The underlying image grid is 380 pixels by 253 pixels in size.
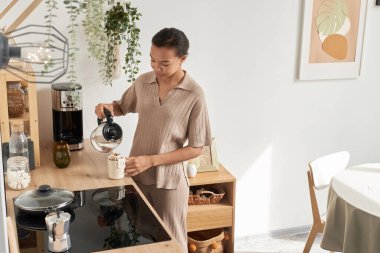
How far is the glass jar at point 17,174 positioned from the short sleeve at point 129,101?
0.65 m

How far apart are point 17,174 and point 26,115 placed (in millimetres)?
455

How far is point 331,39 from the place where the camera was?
351cm

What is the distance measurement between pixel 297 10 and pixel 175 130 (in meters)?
1.48

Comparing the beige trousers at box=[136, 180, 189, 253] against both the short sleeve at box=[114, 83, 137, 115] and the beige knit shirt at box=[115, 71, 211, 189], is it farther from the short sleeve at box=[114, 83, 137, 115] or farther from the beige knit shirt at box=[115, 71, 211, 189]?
the short sleeve at box=[114, 83, 137, 115]

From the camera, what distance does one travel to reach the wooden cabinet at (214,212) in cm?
304

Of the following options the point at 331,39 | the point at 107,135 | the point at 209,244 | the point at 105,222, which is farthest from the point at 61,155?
the point at 331,39

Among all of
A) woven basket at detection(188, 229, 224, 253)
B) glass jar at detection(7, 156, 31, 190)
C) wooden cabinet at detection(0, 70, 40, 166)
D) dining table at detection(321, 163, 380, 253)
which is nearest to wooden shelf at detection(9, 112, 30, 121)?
wooden cabinet at detection(0, 70, 40, 166)

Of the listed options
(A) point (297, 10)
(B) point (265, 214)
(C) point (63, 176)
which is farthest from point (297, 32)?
(C) point (63, 176)

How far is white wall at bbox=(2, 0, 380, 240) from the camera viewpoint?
3.08 meters

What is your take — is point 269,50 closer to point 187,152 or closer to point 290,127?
point 290,127

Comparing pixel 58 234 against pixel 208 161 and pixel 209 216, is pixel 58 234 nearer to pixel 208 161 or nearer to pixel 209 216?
pixel 209 216

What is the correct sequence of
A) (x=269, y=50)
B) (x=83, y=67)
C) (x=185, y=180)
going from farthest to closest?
(x=269, y=50)
(x=83, y=67)
(x=185, y=180)

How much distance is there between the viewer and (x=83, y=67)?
116 inches

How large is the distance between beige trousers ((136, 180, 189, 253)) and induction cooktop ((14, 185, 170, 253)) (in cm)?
32
